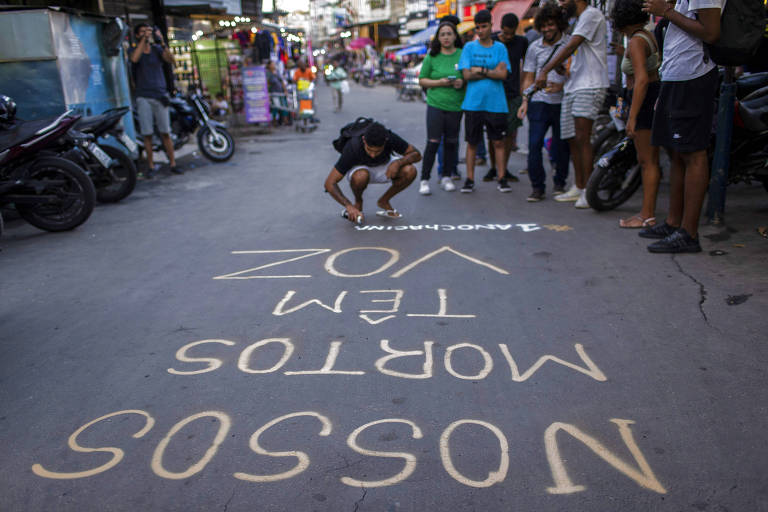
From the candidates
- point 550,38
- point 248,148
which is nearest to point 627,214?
point 550,38

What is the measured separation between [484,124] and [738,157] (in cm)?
267

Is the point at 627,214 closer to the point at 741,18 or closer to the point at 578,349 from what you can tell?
the point at 741,18

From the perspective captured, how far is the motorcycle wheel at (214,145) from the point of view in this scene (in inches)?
408

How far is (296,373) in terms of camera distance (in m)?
3.08

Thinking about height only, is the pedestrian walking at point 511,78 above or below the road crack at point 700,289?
above

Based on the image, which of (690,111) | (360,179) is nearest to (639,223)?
(690,111)

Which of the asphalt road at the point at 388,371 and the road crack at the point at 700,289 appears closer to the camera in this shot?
the asphalt road at the point at 388,371

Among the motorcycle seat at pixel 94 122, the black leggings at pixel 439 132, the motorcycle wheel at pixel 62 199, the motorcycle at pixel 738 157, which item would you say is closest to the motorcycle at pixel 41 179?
the motorcycle wheel at pixel 62 199

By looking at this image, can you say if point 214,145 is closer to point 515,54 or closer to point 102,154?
point 102,154

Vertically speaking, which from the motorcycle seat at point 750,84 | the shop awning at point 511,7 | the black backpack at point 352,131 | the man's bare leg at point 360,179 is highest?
the shop awning at point 511,7

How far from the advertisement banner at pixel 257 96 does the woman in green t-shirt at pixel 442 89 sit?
877 centimetres

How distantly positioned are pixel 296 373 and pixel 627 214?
13.4ft

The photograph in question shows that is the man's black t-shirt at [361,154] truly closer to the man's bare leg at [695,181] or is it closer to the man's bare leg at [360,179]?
the man's bare leg at [360,179]

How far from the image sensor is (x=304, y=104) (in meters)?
15.8
